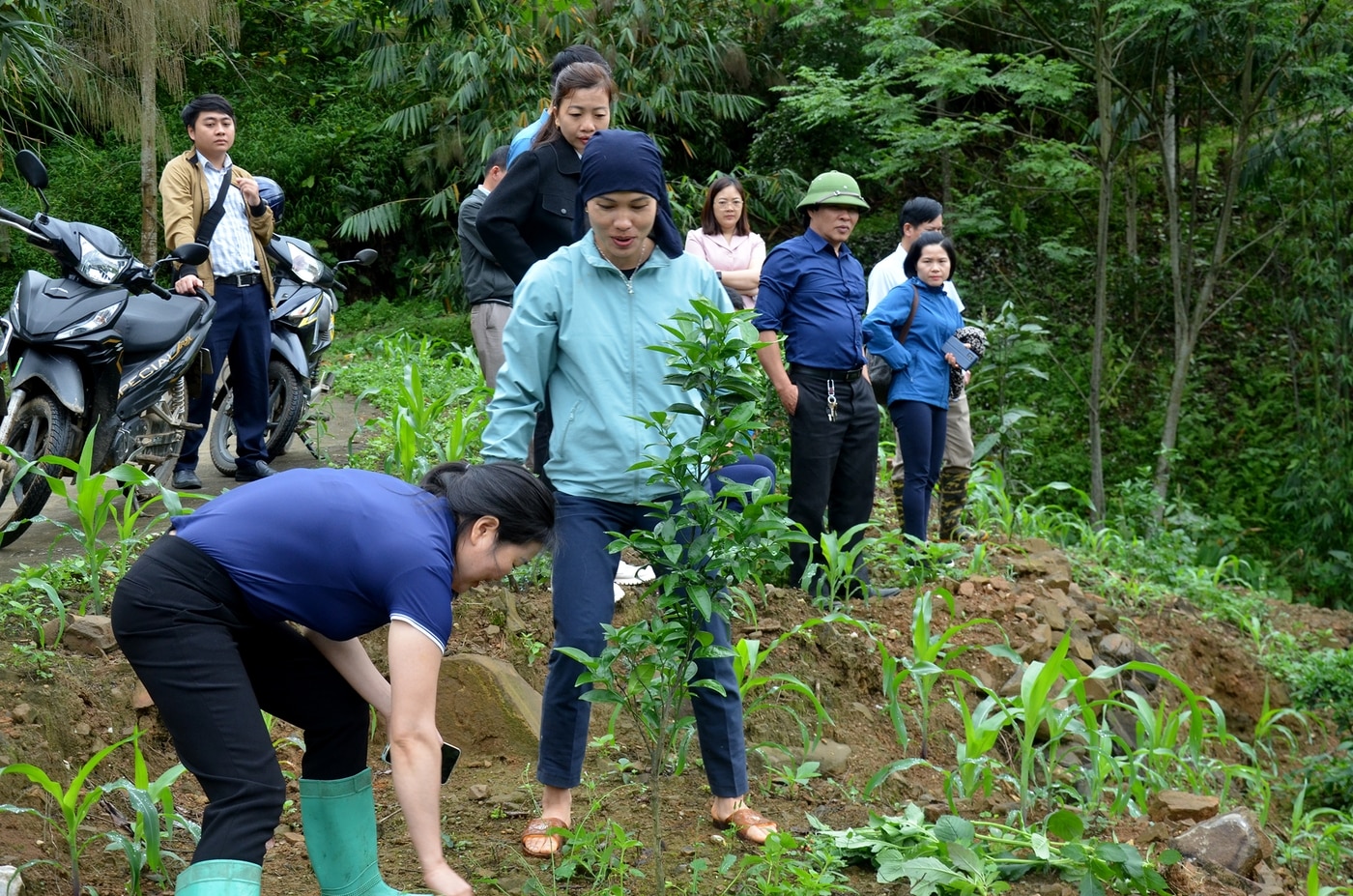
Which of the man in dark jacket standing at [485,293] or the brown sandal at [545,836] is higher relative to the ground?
the man in dark jacket standing at [485,293]

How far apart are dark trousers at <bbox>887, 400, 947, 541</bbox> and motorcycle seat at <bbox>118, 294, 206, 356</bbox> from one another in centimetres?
309

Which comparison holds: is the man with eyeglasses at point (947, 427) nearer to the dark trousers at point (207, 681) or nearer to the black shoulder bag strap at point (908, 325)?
Answer: the black shoulder bag strap at point (908, 325)

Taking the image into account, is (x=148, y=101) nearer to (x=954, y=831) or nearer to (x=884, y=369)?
(x=884, y=369)

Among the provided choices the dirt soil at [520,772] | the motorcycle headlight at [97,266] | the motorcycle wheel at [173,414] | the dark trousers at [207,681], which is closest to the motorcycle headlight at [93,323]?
the motorcycle headlight at [97,266]

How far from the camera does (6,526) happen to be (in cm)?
448

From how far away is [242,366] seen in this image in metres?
5.96

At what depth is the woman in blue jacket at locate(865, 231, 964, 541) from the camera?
5820 millimetres

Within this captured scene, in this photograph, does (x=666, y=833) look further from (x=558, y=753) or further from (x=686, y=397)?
(x=686, y=397)

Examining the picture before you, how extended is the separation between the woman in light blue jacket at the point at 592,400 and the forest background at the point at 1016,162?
6172 millimetres

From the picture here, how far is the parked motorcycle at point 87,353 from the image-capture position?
15.7 ft

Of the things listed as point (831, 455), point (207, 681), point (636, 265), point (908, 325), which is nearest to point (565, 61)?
point (636, 265)

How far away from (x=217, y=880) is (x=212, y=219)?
401 cm

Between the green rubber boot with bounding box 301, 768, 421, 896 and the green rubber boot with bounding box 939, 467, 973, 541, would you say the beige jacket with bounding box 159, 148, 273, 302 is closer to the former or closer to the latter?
the green rubber boot with bounding box 301, 768, 421, 896

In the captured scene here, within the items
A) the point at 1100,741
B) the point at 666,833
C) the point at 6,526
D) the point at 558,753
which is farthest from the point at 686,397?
the point at 6,526
